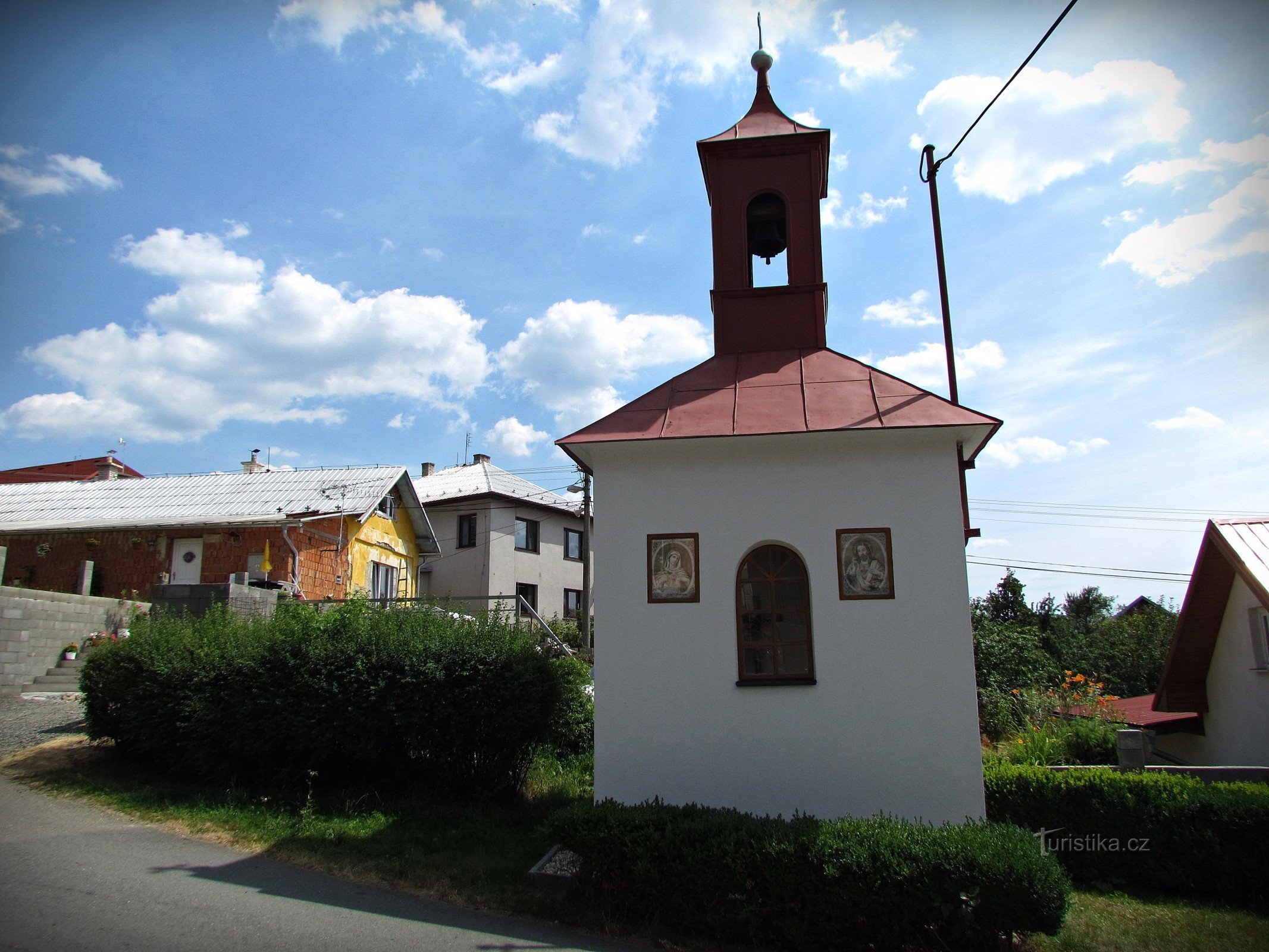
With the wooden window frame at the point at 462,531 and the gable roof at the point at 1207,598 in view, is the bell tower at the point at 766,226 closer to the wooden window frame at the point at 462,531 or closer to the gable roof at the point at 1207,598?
the gable roof at the point at 1207,598

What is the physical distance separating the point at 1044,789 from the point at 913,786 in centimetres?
241

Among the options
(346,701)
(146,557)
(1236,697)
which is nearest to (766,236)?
(346,701)

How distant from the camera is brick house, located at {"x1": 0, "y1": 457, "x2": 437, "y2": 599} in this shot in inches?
873

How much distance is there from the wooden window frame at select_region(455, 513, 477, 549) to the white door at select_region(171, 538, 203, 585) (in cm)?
1182

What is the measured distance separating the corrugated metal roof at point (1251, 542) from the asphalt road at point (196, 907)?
11875 mm

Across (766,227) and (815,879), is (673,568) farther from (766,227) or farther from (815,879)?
(766,227)

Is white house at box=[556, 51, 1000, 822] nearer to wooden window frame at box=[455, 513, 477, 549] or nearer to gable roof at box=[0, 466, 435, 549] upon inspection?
gable roof at box=[0, 466, 435, 549]

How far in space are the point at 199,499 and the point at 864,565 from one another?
21.8m

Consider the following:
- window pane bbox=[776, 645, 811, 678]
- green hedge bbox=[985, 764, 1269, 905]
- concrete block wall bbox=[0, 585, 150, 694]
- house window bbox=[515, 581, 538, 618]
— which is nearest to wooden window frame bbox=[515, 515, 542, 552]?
house window bbox=[515, 581, 538, 618]

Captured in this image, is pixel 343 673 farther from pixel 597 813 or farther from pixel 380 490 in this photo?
pixel 380 490

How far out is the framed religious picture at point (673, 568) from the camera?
30.3 feet

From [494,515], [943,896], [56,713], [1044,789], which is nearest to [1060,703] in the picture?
[1044,789]

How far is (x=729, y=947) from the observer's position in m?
6.84

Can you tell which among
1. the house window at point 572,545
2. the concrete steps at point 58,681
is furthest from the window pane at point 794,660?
the house window at point 572,545
